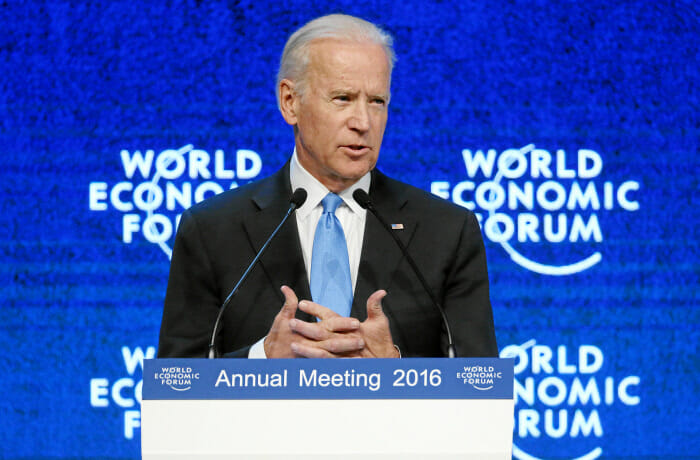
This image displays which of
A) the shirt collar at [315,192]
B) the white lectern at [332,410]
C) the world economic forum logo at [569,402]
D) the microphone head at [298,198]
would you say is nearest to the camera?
the white lectern at [332,410]

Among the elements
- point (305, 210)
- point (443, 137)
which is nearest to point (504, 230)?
point (443, 137)

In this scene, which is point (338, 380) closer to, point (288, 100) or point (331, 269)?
point (331, 269)

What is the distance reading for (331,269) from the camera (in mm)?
1888

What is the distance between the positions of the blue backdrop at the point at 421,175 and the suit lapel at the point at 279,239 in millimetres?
1142

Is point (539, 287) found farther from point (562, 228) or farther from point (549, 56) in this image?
point (549, 56)

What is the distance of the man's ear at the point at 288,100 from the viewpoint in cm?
200

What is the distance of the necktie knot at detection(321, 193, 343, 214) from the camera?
6.42ft

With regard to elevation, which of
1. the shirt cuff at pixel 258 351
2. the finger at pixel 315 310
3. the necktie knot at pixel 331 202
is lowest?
the shirt cuff at pixel 258 351

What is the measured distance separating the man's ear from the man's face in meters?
0.08

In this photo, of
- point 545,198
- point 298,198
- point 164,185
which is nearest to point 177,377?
point 298,198

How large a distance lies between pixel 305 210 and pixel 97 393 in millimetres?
1658

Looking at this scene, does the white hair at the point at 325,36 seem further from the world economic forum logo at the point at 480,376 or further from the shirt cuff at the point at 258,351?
the world economic forum logo at the point at 480,376

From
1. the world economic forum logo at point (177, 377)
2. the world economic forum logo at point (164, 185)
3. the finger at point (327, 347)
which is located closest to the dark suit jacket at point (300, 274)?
the finger at point (327, 347)

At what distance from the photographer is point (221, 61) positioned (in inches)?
126
